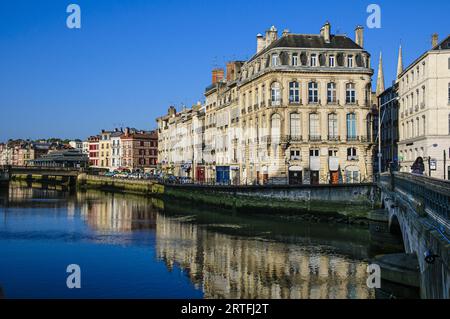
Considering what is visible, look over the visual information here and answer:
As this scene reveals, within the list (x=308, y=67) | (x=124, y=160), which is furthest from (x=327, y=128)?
(x=124, y=160)

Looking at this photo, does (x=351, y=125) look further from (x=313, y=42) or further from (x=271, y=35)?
(x=271, y=35)

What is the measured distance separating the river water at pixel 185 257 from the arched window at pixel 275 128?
10324 mm

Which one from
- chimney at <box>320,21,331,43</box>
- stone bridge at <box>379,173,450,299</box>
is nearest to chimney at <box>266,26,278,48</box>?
chimney at <box>320,21,331,43</box>

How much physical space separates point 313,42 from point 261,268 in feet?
140

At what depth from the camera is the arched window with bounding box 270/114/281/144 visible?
68.1 meters

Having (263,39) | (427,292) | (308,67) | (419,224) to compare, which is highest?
(263,39)

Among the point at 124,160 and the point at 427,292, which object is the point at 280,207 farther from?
the point at 124,160

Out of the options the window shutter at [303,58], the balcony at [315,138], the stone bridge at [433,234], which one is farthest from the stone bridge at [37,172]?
the stone bridge at [433,234]

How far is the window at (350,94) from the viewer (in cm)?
6925

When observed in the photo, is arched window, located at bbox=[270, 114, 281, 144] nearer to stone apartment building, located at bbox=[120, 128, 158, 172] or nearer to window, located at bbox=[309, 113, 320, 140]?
window, located at bbox=[309, 113, 320, 140]

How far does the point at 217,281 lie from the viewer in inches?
1221

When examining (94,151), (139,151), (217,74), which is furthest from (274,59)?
(94,151)

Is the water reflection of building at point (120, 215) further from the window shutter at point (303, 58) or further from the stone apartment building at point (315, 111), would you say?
the window shutter at point (303, 58)
